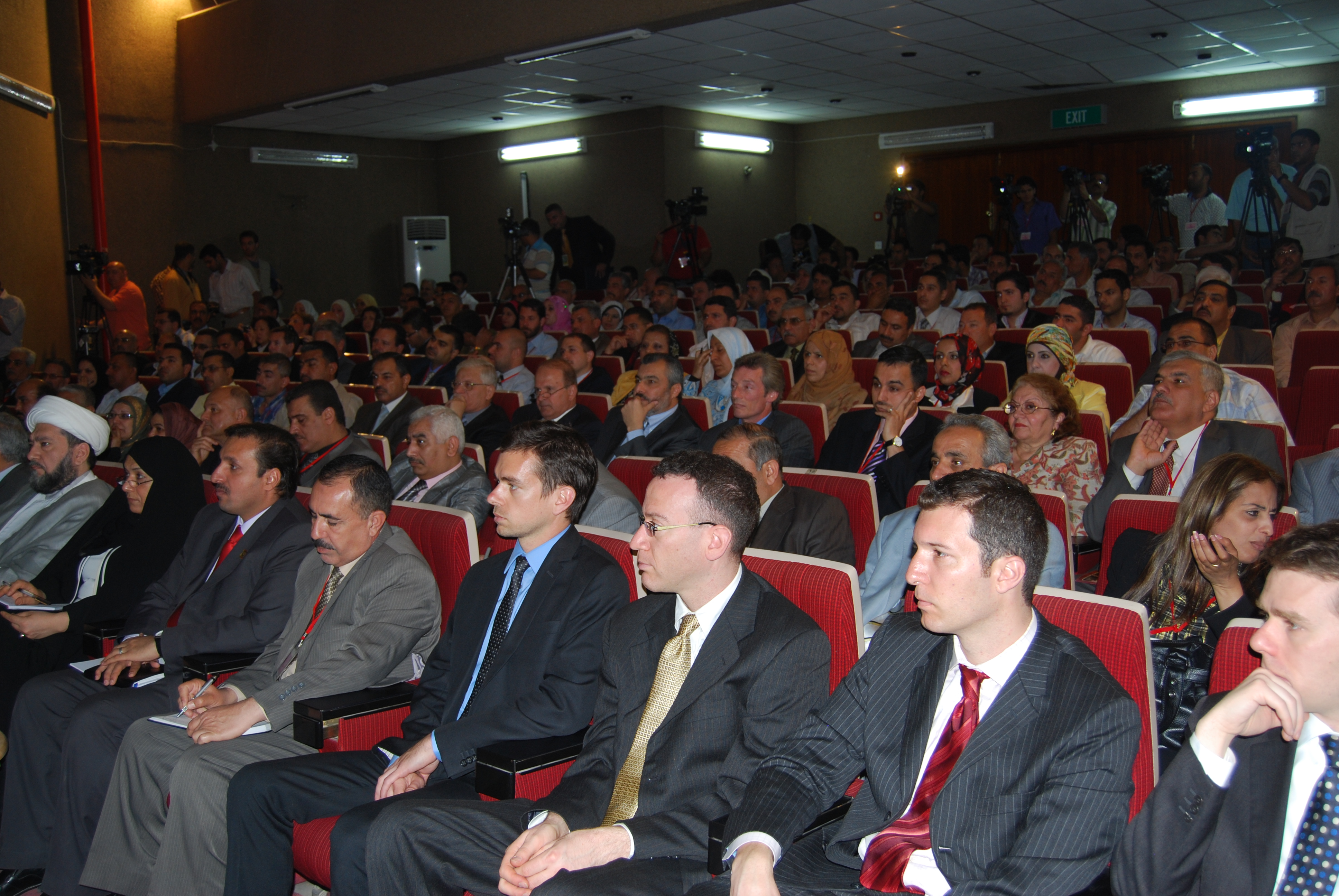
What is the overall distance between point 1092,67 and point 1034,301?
3184 mm

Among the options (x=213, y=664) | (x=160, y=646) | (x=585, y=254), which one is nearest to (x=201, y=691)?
(x=213, y=664)

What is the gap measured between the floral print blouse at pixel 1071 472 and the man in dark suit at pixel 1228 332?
7.08 ft

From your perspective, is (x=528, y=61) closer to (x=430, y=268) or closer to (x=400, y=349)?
(x=400, y=349)

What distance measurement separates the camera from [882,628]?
1.74 metres

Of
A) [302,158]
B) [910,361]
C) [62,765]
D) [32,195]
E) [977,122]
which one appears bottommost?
[62,765]

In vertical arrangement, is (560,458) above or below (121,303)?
below

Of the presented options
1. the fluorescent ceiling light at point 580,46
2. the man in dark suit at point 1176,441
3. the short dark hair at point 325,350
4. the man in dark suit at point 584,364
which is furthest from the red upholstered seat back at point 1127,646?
the fluorescent ceiling light at point 580,46

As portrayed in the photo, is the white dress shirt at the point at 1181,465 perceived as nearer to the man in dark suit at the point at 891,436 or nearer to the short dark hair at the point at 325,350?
the man in dark suit at the point at 891,436

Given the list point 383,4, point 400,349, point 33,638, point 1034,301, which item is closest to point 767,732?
point 33,638

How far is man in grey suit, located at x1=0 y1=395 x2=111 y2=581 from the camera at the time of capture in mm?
3352

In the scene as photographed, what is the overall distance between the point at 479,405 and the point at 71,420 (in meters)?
1.85

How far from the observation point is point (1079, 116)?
11.0 meters

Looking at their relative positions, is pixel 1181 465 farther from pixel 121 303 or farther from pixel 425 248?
pixel 425 248

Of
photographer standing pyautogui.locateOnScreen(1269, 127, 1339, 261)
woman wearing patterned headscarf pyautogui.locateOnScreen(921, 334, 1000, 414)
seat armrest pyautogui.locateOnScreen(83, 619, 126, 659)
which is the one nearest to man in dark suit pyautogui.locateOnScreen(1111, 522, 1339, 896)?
seat armrest pyautogui.locateOnScreen(83, 619, 126, 659)
